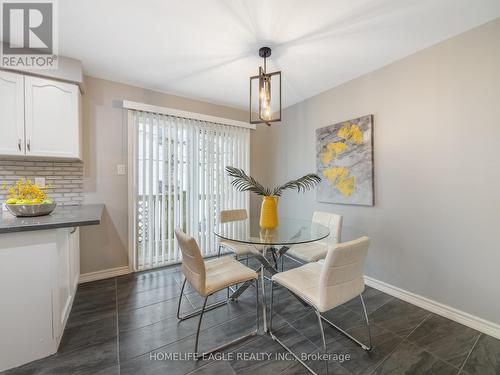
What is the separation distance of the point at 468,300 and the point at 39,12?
414 cm

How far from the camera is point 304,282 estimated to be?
1562 millimetres

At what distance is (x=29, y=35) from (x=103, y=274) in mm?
2514

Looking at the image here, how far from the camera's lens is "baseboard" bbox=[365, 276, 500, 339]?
1.66 m

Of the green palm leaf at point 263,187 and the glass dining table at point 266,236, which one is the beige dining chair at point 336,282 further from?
the green palm leaf at point 263,187

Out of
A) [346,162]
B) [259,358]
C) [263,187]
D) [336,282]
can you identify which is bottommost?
[259,358]

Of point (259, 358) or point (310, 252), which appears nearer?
point (259, 358)

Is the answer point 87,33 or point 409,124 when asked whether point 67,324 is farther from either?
point 409,124

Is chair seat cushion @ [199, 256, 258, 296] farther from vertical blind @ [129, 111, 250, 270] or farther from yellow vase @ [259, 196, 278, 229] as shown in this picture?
vertical blind @ [129, 111, 250, 270]

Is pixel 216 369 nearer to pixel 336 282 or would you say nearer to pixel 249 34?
pixel 336 282

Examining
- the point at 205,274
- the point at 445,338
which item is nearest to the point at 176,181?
the point at 205,274

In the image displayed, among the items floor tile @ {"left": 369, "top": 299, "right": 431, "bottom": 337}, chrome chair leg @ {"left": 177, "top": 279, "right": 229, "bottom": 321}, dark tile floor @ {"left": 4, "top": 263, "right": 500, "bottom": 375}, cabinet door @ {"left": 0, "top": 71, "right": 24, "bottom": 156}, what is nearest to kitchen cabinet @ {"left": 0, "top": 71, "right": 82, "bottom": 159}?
cabinet door @ {"left": 0, "top": 71, "right": 24, "bottom": 156}

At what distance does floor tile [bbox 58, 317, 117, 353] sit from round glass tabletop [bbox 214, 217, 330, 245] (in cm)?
112

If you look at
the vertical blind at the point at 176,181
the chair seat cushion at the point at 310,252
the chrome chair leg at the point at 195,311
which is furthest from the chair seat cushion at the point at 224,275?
the vertical blind at the point at 176,181

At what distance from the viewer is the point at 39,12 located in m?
1.63
